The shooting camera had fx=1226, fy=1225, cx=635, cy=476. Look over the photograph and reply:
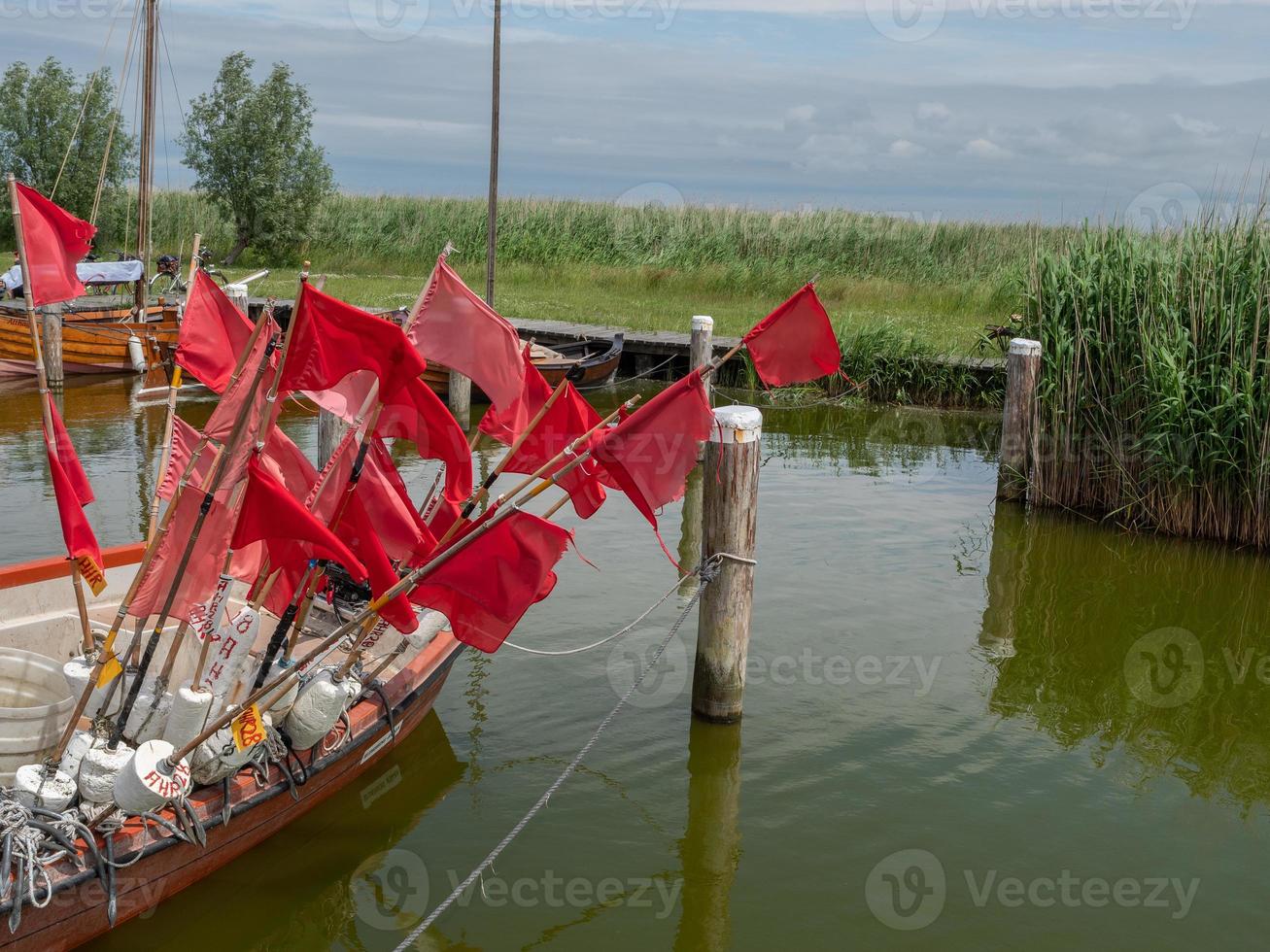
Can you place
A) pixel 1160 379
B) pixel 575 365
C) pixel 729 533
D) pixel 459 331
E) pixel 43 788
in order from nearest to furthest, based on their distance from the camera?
pixel 43 788 < pixel 459 331 < pixel 729 533 < pixel 1160 379 < pixel 575 365

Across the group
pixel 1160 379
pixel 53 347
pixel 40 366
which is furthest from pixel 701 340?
pixel 40 366

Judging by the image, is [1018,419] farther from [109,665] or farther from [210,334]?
[109,665]

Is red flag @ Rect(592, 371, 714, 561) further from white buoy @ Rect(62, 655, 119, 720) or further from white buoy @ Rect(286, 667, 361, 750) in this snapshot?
white buoy @ Rect(62, 655, 119, 720)

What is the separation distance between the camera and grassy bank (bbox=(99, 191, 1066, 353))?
2478cm

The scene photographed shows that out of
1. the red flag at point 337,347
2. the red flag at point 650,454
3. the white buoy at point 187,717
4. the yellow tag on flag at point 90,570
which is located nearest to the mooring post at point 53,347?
the yellow tag on flag at point 90,570

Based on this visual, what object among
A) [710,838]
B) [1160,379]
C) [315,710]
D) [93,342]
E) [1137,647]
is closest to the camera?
[315,710]

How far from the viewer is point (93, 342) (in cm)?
1889

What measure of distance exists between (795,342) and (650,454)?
1387 millimetres

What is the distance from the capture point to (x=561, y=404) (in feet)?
21.1

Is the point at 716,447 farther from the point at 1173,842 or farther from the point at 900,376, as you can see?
the point at 900,376

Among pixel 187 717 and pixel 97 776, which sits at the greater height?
pixel 187 717

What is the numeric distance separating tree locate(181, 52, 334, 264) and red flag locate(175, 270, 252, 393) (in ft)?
92.0

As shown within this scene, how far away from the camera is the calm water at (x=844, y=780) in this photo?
580 centimetres

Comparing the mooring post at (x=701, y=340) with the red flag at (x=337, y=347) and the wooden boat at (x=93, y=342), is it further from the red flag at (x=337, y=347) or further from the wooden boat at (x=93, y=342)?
the red flag at (x=337, y=347)
